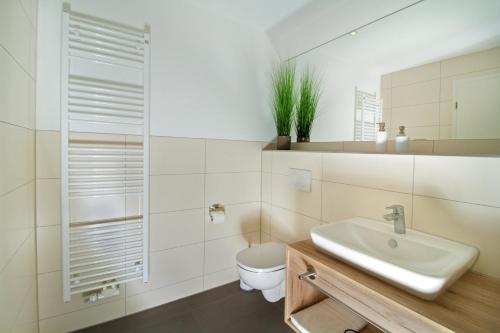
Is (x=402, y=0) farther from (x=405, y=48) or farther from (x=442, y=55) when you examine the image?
(x=442, y=55)

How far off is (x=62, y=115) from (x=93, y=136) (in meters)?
0.20

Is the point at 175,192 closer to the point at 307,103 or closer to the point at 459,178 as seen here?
the point at 307,103

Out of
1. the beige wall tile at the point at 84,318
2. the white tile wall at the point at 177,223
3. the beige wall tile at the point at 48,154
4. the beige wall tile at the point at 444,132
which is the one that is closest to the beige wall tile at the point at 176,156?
the white tile wall at the point at 177,223

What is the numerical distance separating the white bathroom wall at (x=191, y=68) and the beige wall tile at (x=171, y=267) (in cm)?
94

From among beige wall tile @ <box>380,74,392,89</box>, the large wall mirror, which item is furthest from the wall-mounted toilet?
beige wall tile @ <box>380,74,392,89</box>

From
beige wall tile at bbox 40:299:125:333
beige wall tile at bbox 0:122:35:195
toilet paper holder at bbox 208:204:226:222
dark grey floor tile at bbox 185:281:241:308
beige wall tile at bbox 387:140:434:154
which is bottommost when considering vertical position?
dark grey floor tile at bbox 185:281:241:308

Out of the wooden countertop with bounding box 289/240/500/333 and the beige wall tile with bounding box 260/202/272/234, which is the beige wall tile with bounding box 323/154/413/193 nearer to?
the wooden countertop with bounding box 289/240/500/333

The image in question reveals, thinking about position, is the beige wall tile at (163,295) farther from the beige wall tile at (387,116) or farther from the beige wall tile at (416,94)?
the beige wall tile at (416,94)

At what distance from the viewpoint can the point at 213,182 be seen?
2.02 meters

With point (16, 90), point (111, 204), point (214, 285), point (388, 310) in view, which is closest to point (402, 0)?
point (388, 310)

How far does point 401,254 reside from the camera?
1089 millimetres

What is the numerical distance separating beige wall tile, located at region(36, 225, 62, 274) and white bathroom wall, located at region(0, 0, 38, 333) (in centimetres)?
5

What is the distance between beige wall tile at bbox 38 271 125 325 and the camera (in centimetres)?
145

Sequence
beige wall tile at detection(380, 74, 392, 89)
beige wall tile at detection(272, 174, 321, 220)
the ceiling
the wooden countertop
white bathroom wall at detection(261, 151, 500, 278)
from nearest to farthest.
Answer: the wooden countertop
white bathroom wall at detection(261, 151, 500, 278)
beige wall tile at detection(380, 74, 392, 89)
beige wall tile at detection(272, 174, 321, 220)
the ceiling
